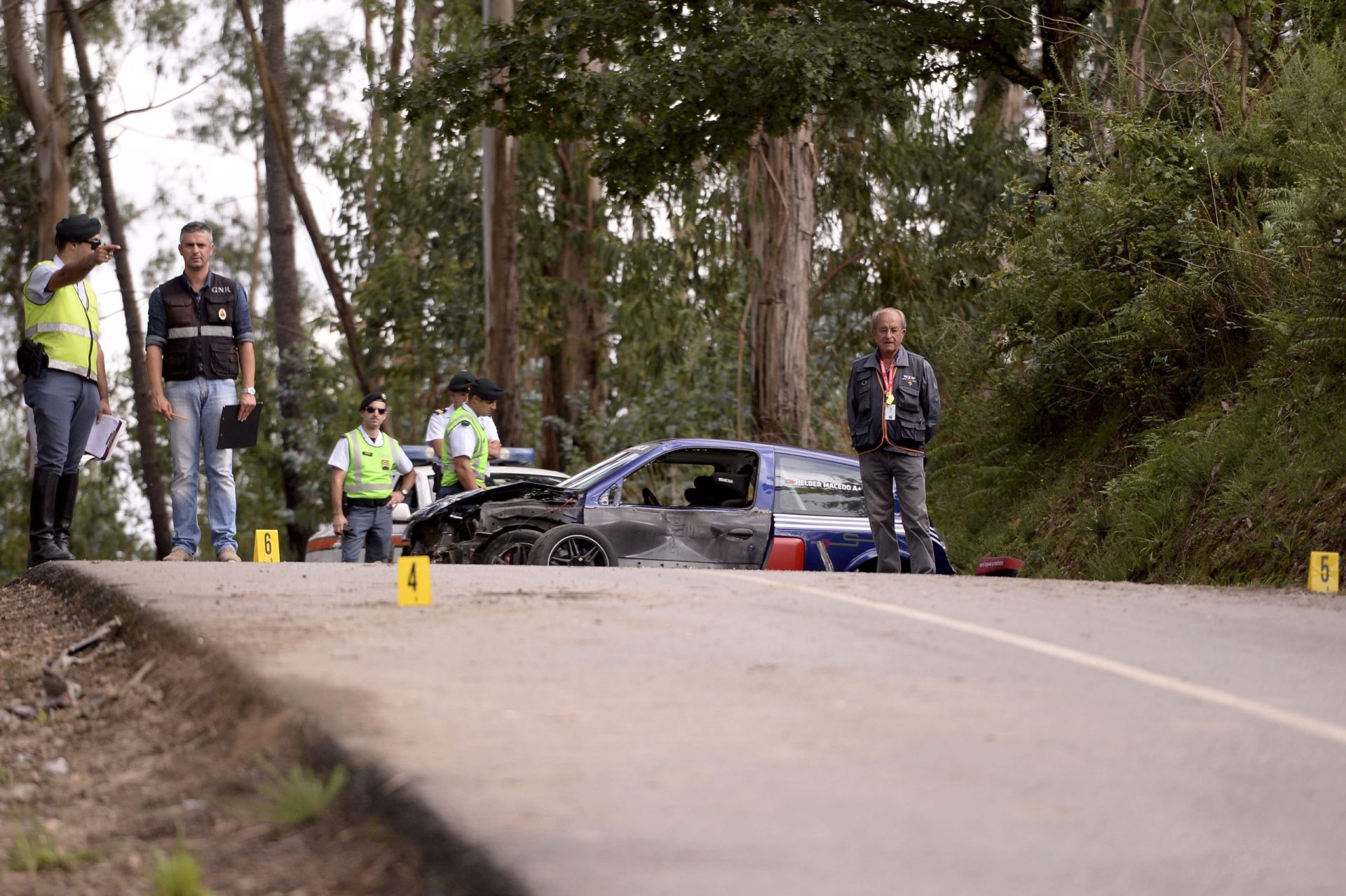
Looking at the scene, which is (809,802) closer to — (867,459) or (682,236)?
(867,459)

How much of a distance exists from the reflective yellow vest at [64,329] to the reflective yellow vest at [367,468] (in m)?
3.45

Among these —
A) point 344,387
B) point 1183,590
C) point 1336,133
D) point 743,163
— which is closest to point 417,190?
point 344,387

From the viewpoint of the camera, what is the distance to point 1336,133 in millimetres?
14344

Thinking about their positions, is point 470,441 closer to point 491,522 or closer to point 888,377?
point 491,522

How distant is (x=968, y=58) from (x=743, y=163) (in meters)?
7.05

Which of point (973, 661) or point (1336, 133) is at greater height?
point (1336, 133)

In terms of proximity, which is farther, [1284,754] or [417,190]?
[417,190]

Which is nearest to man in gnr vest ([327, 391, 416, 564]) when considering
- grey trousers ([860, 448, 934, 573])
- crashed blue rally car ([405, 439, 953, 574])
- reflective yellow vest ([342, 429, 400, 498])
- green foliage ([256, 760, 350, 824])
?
reflective yellow vest ([342, 429, 400, 498])

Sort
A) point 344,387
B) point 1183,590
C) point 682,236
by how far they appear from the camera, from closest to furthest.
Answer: point 1183,590 → point 682,236 → point 344,387

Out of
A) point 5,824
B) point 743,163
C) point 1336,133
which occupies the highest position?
point 743,163

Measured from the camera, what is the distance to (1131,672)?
639 centimetres

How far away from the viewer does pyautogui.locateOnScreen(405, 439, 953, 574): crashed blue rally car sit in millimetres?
13148

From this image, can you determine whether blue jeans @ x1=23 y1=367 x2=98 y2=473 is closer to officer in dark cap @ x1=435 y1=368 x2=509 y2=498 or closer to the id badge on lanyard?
officer in dark cap @ x1=435 y1=368 x2=509 y2=498

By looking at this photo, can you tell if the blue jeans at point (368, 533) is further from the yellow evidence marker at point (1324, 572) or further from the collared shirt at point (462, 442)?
the yellow evidence marker at point (1324, 572)
